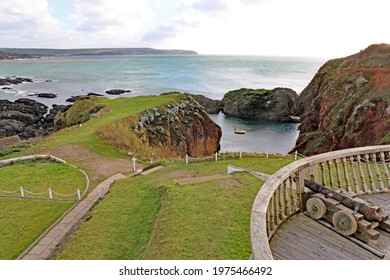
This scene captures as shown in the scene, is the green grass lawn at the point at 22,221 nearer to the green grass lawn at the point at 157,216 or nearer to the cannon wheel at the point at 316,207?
the green grass lawn at the point at 157,216

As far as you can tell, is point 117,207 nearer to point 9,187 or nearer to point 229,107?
point 9,187

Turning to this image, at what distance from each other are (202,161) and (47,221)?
1022 cm

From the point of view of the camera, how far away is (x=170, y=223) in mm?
10141

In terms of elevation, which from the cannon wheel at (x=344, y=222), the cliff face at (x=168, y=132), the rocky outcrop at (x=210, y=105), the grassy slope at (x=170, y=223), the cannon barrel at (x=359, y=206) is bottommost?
the rocky outcrop at (x=210, y=105)

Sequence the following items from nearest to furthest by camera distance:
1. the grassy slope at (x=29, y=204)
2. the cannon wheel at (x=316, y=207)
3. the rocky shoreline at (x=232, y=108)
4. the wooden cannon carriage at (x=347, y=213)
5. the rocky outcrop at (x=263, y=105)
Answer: the wooden cannon carriage at (x=347, y=213), the cannon wheel at (x=316, y=207), the grassy slope at (x=29, y=204), the rocky shoreline at (x=232, y=108), the rocky outcrop at (x=263, y=105)

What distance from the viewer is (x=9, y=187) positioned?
17141 mm

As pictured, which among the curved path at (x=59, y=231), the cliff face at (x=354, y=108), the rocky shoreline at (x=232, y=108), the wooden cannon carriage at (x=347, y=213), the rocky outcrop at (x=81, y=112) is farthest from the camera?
the rocky shoreline at (x=232, y=108)

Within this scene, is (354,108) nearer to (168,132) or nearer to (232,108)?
(168,132)

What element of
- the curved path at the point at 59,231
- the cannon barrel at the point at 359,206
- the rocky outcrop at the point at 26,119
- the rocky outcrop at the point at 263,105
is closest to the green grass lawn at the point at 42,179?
the curved path at the point at 59,231

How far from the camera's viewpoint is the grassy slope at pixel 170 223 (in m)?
8.62

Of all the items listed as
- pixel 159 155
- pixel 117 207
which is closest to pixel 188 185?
pixel 117 207

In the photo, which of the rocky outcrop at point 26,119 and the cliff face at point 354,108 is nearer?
the cliff face at point 354,108

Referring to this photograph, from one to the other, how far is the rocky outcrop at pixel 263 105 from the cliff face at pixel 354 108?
17538 millimetres
